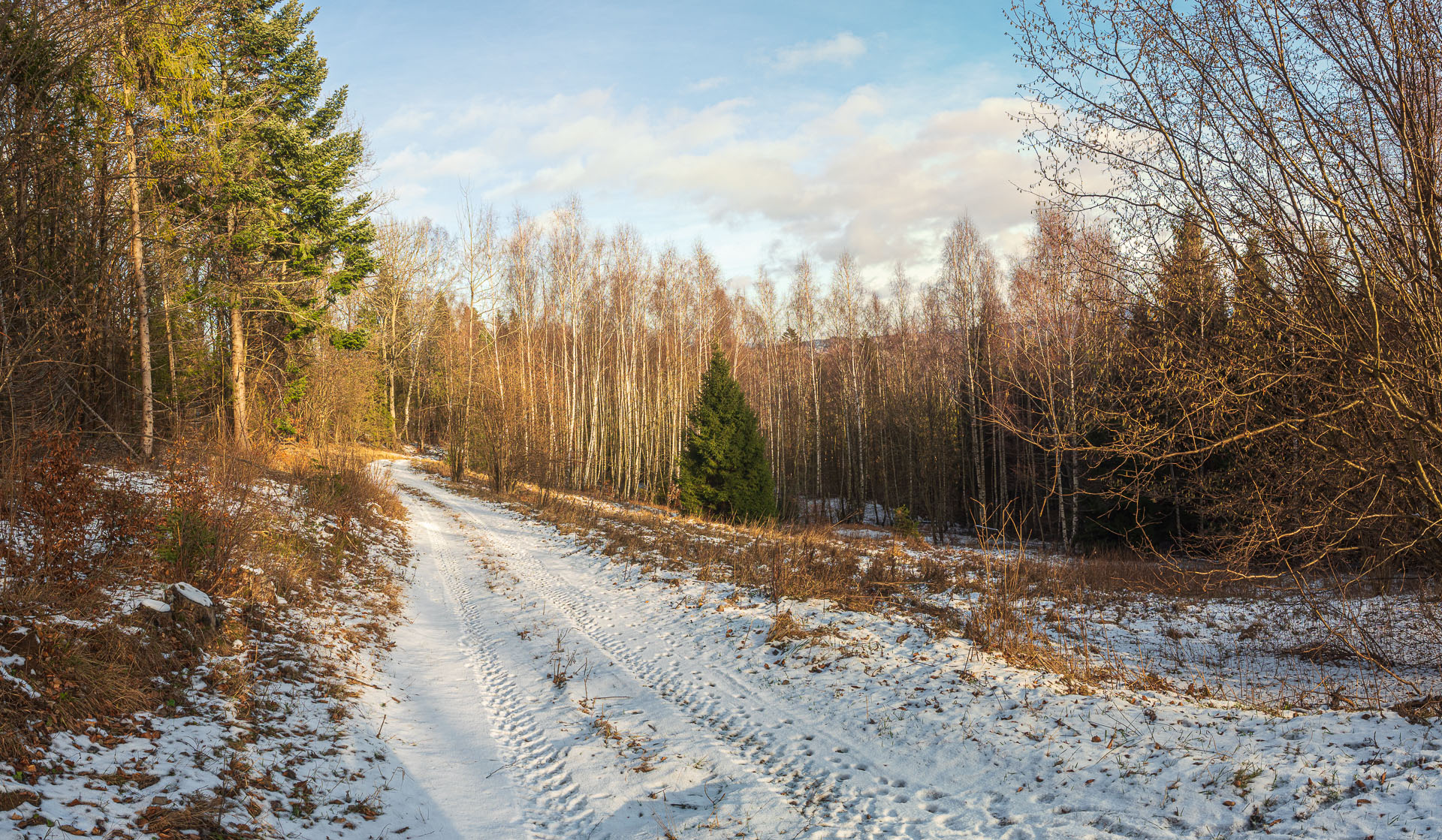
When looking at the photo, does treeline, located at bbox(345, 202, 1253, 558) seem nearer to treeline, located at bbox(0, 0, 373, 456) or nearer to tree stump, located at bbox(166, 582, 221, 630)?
treeline, located at bbox(0, 0, 373, 456)

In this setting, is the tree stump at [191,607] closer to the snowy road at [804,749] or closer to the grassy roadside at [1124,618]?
the snowy road at [804,749]

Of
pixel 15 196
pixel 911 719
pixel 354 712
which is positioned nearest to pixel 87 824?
pixel 354 712

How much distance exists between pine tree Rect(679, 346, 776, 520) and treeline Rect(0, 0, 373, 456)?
1146 cm

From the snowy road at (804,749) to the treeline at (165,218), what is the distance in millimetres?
5585

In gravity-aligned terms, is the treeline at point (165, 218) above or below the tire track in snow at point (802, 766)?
above

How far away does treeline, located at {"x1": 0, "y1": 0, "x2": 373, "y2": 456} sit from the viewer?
805 cm

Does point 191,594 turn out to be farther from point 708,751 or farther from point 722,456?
point 722,456

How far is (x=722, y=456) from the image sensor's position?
23.0m

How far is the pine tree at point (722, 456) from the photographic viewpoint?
23.0 meters

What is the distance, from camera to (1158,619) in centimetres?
961

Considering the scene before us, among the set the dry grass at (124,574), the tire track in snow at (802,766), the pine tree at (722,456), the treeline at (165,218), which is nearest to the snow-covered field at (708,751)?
the tire track in snow at (802,766)

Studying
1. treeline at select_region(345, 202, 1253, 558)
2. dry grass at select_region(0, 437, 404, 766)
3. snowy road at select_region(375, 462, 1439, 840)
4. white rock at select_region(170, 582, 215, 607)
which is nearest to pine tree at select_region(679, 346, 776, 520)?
treeline at select_region(345, 202, 1253, 558)

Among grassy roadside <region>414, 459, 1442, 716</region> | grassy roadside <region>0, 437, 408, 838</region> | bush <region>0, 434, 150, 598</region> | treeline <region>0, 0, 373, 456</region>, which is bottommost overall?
grassy roadside <region>414, 459, 1442, 716</region>

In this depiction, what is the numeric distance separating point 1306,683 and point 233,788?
365 inches
